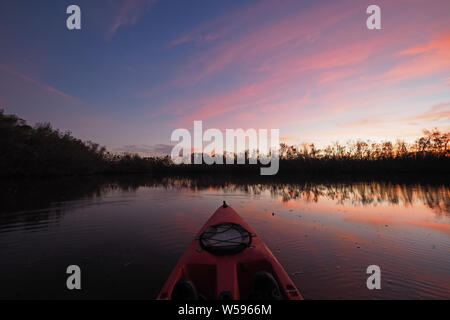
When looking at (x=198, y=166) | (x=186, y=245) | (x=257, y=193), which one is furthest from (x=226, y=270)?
(x=198, y=166)

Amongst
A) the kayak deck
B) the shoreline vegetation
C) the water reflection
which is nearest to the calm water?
the water reflection

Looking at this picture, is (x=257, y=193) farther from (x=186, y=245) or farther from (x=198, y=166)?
(x=198, y=166)

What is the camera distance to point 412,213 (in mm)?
11242

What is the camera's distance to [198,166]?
79.2m

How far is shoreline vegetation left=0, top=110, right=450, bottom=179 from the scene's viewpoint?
4888 centimetres

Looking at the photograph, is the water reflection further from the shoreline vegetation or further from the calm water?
the shoreline vegetation

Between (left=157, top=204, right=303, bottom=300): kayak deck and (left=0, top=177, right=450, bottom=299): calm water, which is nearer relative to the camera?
(left=157, top=204, right=303, bottom=300): kayak deck

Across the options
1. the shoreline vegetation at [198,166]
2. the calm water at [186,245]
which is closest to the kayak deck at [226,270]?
the calm water at [186,245]

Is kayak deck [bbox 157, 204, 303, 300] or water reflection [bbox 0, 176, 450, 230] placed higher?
kayak deck [bbox 157, 204, 303, 300]

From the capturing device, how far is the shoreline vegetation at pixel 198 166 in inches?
1924

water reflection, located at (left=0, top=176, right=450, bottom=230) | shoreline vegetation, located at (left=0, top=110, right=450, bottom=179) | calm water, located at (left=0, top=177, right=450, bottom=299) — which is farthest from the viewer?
shoreline vegetation, located at (left=0, top=110, right=450, bottom=179)

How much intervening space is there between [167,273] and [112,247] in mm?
2761

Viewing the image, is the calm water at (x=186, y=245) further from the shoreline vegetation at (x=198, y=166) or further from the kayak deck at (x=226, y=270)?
the shoreline vegetation at (x=198, y=166)
